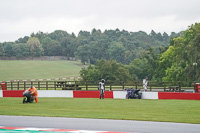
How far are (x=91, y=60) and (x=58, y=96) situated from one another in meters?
127

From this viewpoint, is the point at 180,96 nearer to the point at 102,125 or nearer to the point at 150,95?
the point at 150,95

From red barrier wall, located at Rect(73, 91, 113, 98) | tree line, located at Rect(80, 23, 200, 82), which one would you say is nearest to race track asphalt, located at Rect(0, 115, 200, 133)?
red barrier wall, located at Rect(73, 91, 113, 98)

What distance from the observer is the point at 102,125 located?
15023 millimetres

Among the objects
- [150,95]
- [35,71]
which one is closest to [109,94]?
[150,95]

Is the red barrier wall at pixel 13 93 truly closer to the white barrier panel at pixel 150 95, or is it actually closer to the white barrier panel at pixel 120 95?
the white barrier panel at pixel 120 95

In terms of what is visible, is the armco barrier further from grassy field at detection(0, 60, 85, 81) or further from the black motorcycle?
grassy field at detection(0, 60, 85, 81)

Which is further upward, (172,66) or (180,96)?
(172,66)

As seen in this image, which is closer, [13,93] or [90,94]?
[90,94]

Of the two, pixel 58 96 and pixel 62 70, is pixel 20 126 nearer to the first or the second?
pixel 58 96

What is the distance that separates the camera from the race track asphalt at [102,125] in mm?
13625

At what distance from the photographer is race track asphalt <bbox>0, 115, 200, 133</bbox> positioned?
13.6 m

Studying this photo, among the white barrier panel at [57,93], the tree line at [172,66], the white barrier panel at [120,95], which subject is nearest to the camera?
the white barrier panel at [120,95]

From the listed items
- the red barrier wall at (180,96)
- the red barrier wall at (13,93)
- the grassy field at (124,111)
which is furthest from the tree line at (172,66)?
the grassy field at (124,111)

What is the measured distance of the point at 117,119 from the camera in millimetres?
16891
